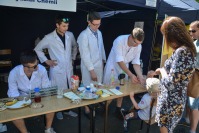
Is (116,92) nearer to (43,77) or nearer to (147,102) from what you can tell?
(147,102)

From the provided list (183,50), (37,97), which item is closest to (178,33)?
(183,50)

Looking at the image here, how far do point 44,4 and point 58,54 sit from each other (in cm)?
81

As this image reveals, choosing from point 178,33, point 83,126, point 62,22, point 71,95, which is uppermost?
point 62,22

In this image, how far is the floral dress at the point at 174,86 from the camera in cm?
172

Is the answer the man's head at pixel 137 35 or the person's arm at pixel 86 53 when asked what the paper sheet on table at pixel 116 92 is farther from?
the man's head at pixel 137 35

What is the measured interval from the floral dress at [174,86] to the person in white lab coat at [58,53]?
160cm

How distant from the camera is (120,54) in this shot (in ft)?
9.62

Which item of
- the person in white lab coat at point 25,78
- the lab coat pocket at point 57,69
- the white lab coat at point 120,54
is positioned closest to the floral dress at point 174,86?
Answer: the white lab coat at point 120,54

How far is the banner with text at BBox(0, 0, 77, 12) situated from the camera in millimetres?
2477

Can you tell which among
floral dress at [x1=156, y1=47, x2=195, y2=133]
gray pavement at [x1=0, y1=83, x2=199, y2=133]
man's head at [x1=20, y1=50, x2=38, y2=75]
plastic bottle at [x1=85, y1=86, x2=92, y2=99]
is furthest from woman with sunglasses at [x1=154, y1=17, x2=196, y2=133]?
man's head at [x1=20, y1=50, x2=38, y2=75]

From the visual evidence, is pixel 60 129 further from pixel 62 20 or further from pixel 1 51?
pixel 1 51

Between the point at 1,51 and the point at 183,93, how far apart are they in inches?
183

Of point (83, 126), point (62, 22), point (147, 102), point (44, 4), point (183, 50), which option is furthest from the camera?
point (83, 126)

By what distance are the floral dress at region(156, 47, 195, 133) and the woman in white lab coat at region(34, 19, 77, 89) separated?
1.69 metres
